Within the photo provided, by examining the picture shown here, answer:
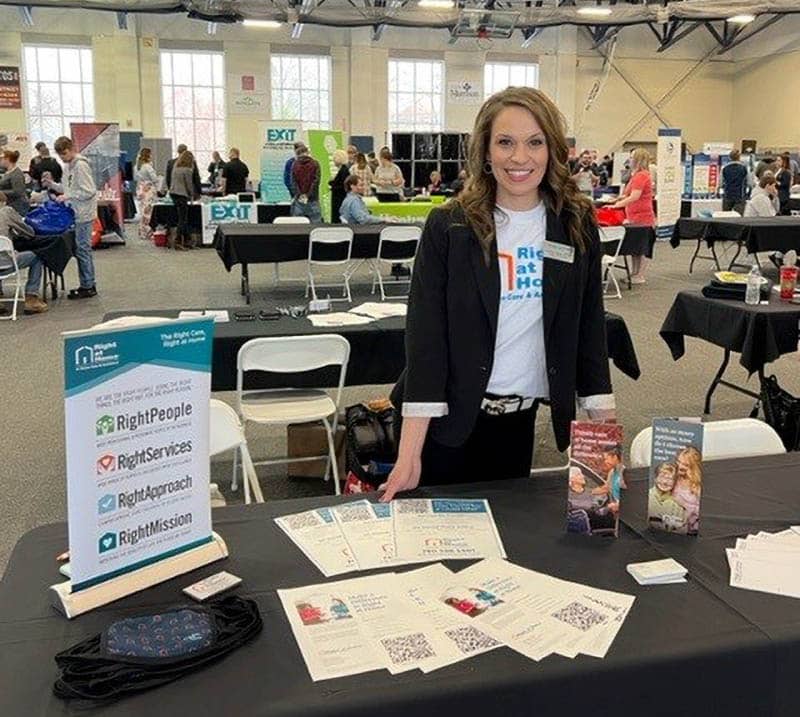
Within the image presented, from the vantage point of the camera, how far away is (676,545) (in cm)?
156

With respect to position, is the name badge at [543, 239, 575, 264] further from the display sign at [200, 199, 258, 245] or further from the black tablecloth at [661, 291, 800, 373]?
the display sign at [200, 199, 258, 245]

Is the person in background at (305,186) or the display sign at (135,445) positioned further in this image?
the person in background at (305,186)

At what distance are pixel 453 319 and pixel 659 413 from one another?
133 inches

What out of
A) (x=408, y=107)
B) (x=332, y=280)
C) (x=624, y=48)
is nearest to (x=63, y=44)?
(x=408, y=107)

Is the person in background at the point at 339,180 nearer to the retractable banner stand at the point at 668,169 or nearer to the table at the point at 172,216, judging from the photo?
the table at the point at 172,216

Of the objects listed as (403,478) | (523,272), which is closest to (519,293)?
(523,272)

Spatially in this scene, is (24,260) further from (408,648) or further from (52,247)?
(408,648)

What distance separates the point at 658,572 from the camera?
56.3 inches

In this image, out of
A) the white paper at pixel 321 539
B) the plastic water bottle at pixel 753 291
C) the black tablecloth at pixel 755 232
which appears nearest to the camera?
the white paper at pixel 321 539

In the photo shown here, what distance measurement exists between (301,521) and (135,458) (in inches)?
15.6

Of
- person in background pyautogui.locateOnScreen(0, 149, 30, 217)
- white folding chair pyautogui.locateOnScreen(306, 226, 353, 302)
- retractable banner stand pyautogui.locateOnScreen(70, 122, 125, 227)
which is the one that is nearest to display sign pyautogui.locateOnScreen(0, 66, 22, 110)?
retractable banner stand pyautogui.locateOnScreen(70, 122, 125, 227)

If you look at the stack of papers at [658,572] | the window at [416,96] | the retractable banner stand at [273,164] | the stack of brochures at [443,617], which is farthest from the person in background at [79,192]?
the window at [416,96]

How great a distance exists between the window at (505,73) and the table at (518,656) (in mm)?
19842

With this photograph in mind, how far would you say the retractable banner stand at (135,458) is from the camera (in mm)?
1295
